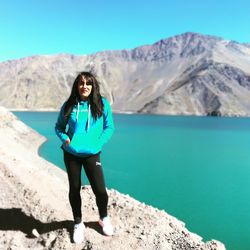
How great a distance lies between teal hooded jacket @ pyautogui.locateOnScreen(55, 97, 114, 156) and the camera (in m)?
5.45

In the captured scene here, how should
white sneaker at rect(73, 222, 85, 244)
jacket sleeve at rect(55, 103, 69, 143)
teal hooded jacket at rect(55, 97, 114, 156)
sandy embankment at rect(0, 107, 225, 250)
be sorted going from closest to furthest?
teal hooded jacket at rect(55, 97, 114, 156) < jacket sleeve at rect(55, 103, 69, 143) < white sneaker at rect(73, 222, 85, 244) < sandy embankment at rect(0, 107, 225, 250)

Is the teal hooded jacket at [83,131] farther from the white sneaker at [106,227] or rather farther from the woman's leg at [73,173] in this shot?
the white sneaker at [106,227]

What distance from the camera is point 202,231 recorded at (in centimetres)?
1356

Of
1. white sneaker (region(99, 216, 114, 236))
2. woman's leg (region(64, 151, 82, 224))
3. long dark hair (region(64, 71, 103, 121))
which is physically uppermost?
long dark hair (region(64, 71, 103, 121))

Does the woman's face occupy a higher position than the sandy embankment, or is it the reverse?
the woman's face

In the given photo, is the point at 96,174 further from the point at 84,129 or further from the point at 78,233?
the point at 78,233

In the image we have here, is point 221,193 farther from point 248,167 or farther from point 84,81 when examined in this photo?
point 84,81

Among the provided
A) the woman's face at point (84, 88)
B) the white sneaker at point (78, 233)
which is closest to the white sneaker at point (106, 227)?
the white sneaker at point (78, 233)

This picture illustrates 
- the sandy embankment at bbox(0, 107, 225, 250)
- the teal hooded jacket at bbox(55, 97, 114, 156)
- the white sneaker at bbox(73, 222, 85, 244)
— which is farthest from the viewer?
the sandy embankment at bbox(0, 107, 225, 250)

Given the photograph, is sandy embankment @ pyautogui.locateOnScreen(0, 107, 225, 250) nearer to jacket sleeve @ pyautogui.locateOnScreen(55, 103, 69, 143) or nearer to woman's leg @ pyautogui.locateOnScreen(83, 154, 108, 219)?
woman's leg @ pyautogui.locateOnScreen(83, 154, 108, 219)

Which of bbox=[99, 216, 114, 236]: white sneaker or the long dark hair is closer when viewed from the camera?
the long dark hair

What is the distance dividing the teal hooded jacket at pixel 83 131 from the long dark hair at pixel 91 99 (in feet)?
0.18

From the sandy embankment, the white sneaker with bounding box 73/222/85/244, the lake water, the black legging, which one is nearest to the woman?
the black legging

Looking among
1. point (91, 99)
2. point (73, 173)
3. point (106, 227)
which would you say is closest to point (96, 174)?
point (73, 173)
